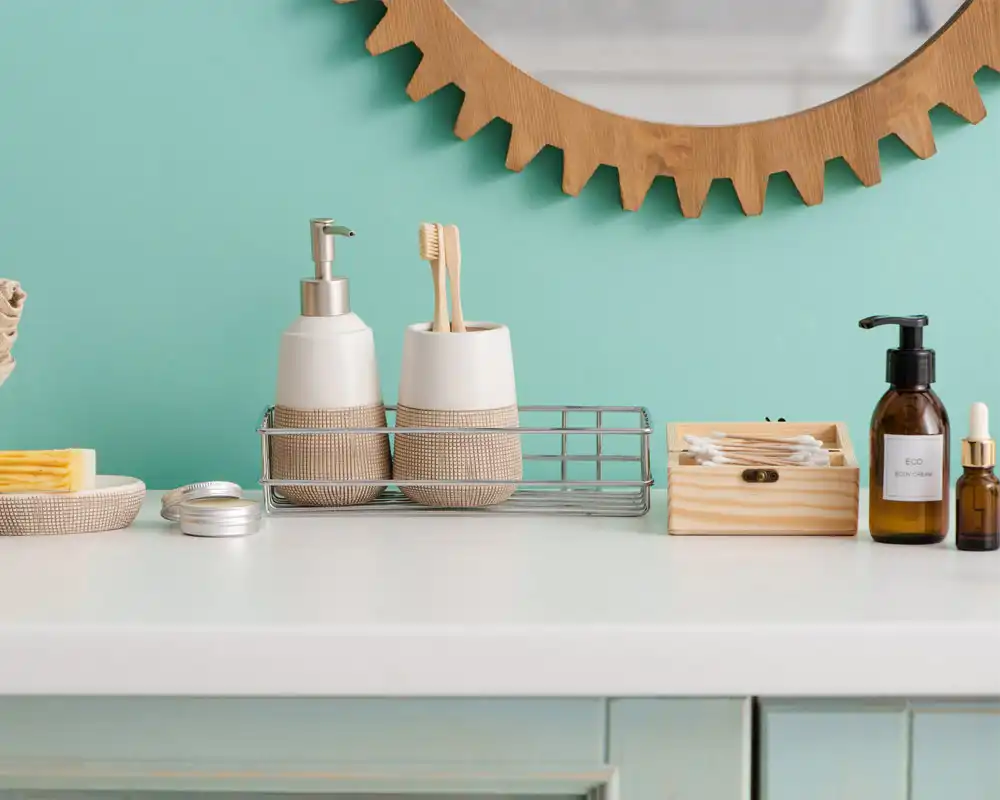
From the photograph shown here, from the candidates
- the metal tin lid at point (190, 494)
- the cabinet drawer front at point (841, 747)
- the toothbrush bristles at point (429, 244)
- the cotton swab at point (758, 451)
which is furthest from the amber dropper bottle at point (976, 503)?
the metal tin lid at point (190, 494)

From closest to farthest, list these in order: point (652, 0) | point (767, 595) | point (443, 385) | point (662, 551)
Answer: point (767, 595) → point (662, 551) → point (443, 385) → point (652, 0)

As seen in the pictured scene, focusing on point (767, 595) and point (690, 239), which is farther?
point (690, 239)

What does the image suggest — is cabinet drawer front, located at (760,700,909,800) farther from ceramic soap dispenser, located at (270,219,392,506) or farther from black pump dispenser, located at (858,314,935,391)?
ceramic soap dispenser, located at (270,219,392,506)

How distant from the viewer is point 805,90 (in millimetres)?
1171

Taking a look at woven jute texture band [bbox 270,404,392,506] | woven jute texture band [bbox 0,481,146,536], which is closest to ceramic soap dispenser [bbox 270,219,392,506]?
woven jute texture band [bbox 270,404,392,506]

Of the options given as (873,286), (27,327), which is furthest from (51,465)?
(873,286)

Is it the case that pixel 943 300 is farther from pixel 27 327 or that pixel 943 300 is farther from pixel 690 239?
pixel 27 327

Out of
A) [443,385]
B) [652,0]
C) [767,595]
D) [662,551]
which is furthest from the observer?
[652,0]

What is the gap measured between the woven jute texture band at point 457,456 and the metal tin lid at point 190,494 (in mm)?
151

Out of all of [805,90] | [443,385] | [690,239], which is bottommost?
[443,385]

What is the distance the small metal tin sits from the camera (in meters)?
0.95

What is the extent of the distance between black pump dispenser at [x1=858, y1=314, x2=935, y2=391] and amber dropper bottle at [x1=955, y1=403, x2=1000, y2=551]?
0.05m

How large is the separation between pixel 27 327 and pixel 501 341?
1.77ft

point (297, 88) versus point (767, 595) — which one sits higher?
point (297, 88)
